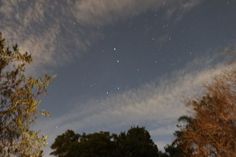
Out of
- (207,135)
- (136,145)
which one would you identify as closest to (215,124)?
(207,135)

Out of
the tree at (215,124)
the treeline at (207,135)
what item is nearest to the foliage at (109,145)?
the treeline at (207,135)

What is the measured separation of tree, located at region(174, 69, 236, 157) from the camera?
28.8m

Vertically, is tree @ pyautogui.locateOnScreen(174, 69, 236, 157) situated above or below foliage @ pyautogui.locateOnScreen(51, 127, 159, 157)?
below

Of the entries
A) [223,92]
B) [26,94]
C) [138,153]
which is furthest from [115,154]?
[26,94]

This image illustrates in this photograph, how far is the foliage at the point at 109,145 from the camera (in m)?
55.1

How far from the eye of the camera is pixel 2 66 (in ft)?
54.7

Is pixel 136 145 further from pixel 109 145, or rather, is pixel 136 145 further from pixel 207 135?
pixel 207 135

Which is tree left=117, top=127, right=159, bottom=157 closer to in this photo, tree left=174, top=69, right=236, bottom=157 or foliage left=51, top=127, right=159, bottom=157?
foliage left=51, top=127, right=159, bottom=157

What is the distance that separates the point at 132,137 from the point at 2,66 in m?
43.0

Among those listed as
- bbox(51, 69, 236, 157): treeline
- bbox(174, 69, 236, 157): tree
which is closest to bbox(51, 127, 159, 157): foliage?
bbox(51, 69, 236, 157): treeline

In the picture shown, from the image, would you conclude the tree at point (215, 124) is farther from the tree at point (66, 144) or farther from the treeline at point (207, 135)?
the tree at point (66, 144)

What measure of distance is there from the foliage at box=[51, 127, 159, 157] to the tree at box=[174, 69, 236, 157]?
65.6 ft

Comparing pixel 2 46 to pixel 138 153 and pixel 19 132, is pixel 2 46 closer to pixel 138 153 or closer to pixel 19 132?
pixel 19 132

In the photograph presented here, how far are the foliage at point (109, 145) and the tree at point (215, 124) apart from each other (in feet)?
65.6
